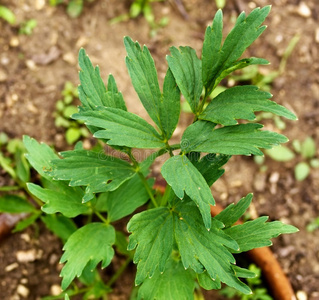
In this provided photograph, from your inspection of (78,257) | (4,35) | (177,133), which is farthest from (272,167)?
(4,35)

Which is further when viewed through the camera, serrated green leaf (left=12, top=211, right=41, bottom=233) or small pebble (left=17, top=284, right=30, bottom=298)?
small pebble (left=17, top=284, right=30, bottom=298)

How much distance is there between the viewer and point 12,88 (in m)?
2.22

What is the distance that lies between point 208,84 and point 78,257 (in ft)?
2.23

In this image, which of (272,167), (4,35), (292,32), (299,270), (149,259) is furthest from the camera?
(292,32)

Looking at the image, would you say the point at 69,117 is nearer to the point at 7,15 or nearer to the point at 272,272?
the point at 7,15

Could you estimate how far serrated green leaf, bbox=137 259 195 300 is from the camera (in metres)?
1.28

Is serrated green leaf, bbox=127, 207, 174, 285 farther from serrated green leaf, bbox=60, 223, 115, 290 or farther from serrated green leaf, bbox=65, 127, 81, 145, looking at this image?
serrated green leaf, bbox=65, 127, 81, 145

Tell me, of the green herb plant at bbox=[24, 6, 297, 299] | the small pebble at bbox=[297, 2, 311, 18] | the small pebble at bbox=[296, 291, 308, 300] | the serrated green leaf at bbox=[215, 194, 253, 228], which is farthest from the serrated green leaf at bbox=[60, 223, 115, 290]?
the small pebble at bbox=[297, 2, 311, 18]

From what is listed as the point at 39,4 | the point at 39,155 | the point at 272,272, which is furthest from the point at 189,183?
the point at 39,4

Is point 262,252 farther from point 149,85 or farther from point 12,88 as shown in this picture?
point 12,88

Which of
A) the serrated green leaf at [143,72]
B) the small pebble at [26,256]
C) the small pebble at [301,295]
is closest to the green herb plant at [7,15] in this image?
the small pebble at [26,256]

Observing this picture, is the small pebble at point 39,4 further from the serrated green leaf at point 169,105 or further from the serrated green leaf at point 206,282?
the serrated green leaf at point 206,282

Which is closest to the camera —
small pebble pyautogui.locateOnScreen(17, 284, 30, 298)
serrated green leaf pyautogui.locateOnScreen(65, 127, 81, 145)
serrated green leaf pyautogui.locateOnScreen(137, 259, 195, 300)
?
serrated green leaf pyautogui.locateOnScreen(137, 259, 195, 300)

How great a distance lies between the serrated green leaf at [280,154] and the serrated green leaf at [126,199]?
100cm
